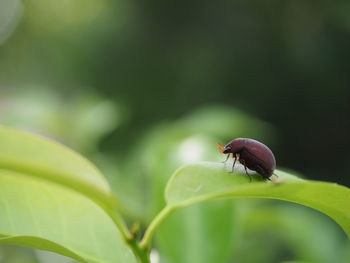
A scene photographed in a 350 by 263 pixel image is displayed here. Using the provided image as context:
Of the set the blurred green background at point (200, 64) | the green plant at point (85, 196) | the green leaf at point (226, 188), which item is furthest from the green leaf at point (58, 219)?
the blurred green background at point (200, 64)

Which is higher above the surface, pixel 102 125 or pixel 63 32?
pixel 102 125

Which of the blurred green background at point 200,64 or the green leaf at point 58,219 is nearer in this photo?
the green leaf at point 58,219

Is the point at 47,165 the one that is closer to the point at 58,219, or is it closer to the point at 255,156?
the point at 58,219

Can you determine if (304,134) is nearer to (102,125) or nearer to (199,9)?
(199,9)

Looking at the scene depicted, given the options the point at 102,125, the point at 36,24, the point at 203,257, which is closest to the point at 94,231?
the point at 203,257

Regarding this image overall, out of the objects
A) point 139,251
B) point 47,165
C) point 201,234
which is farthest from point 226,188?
point 201,234

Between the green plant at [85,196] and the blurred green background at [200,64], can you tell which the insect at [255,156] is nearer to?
the green plant at [85,196]

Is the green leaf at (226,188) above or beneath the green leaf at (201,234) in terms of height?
above

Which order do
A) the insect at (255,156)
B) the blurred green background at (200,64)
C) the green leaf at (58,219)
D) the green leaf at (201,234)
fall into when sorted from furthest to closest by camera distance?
the blurred green background at (200,64) < the green leaf at (201,234) < the insect at (255,156) < the green leaf at (58,219)
